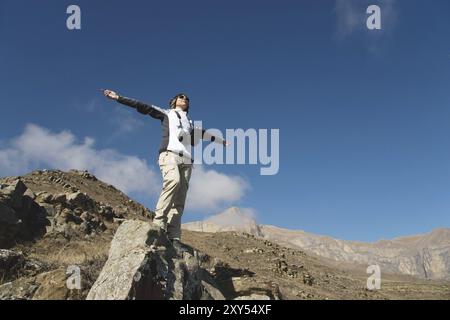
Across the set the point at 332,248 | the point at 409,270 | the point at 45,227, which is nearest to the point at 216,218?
the point at 332,248

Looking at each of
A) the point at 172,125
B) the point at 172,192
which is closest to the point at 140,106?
the point at 172,125

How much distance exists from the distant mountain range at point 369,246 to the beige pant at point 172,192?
10028 centimetres

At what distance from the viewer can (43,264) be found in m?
10.6

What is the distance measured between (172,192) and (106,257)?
342cm

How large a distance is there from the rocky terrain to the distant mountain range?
83679 millimetres

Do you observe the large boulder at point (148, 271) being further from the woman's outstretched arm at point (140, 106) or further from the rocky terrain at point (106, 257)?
the woman's outstretched arm at point (140, 106)

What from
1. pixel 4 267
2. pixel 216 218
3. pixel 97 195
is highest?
pixel 216 218

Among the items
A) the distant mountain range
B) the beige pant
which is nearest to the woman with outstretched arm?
the beige pant

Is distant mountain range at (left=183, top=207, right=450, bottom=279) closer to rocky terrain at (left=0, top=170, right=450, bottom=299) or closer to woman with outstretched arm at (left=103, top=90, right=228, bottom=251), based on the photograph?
rocky terrain at (left=0, top=170, right=450, bottom=299)

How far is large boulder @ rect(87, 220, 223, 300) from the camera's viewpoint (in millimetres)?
6809

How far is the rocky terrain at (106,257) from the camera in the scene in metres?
7.45
